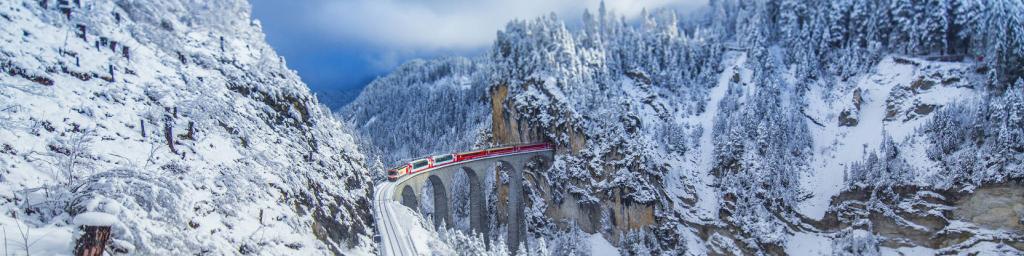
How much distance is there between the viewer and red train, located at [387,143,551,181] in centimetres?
4444

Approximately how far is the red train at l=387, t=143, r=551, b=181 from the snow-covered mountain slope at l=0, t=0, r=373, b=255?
10.9m

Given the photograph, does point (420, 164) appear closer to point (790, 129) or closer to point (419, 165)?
point (419, 165)

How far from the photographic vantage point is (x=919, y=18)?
62.3m

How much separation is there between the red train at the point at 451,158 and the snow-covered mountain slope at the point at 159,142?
1094 centimetres

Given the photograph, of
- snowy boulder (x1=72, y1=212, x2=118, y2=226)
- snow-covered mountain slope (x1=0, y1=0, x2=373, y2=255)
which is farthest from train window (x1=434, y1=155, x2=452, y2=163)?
snowy boulder (x1=72, y1=212, x2=118, y2=226)

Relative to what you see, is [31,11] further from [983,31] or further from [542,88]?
[983,31]

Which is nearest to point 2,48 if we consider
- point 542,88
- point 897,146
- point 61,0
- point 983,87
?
point 61,0

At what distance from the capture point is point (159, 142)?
18.5 metres

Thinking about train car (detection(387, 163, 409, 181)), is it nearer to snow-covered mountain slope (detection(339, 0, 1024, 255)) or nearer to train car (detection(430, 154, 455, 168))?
train car (detection(430, 154, 455, 168))

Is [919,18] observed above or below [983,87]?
above

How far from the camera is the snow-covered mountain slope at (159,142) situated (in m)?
12.3

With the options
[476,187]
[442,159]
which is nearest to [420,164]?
[442,159]

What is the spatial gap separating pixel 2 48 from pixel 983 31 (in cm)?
8097

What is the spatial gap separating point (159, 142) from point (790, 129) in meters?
62.1
